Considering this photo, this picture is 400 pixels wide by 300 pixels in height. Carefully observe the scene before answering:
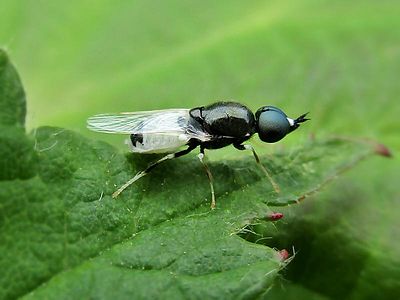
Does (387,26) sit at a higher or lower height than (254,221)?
higher

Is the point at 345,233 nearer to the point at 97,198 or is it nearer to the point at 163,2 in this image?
the point at 97,198

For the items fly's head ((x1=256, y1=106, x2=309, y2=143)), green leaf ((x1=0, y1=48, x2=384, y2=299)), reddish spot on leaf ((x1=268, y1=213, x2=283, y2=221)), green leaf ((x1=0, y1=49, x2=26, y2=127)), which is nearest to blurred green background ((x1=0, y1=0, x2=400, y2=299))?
fly's head ((x1=256, y1=106, x2=309, y2=143))

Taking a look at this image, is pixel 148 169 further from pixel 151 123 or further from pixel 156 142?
pixel 151 123

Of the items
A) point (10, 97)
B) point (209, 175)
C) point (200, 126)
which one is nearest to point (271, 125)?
point (200, 126)

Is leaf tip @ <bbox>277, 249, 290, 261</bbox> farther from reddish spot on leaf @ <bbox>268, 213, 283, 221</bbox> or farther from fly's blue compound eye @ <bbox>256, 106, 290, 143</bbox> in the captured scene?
fly's blue compound eye @ <bbox>256, 106, 290, 143</bbox>

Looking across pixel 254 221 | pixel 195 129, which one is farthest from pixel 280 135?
pixel 254 221

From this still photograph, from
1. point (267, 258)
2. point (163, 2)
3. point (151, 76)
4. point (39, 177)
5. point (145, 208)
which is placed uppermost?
point (163, 2)

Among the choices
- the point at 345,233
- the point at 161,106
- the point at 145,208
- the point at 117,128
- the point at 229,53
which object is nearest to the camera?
the point at 145,208

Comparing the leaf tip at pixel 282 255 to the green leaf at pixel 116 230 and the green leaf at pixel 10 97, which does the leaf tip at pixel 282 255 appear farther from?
the green leaf at pixel 10 97
